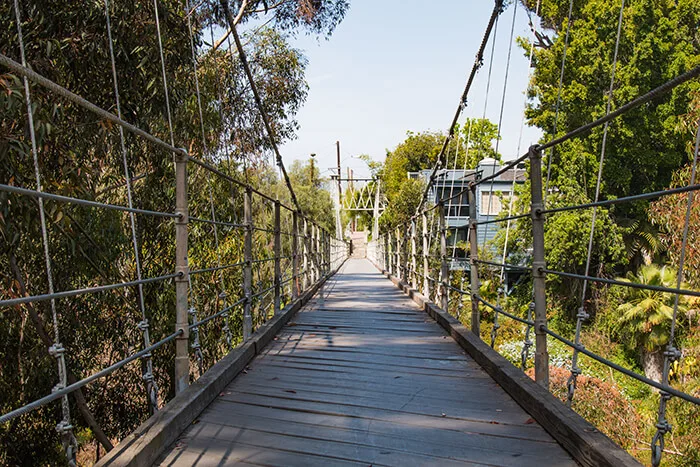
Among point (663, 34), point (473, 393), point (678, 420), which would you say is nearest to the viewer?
point (473, 393)

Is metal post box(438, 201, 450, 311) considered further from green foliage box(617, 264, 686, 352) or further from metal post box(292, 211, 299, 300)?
green foliage box(617, 264, 686, 352)

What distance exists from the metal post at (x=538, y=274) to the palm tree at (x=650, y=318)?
1130 centimetres

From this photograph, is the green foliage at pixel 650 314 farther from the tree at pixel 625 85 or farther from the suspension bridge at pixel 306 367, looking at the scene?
the suspension bridge at pixel 306 367

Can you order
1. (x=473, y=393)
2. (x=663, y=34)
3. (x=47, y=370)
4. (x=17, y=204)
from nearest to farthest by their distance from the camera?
(x=473, y=393)
(x=17, y=204)
(x=47, y=370)
(x=663, y=34)

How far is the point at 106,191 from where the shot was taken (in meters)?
4.50

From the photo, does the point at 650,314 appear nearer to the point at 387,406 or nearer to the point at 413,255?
the point at 413,255

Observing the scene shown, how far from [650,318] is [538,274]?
11.8 m

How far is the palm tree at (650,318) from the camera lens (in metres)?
11.9

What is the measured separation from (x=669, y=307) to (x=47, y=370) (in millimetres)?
12238

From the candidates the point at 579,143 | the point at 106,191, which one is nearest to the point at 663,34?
the point at 579,143

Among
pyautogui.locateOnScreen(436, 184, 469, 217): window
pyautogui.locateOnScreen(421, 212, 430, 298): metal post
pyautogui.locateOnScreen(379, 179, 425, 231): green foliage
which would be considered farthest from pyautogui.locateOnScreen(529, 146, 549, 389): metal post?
pyautogui.locateOnScreen(379, 179, 425, 231): green foliage

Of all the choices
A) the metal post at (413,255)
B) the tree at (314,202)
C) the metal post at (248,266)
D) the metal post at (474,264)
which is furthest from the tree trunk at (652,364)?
the tree at (314,202)

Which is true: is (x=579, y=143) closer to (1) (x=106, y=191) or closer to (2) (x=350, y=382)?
(1) (x=106, y=191)

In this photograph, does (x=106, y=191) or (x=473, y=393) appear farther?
(x=106, y=191)
